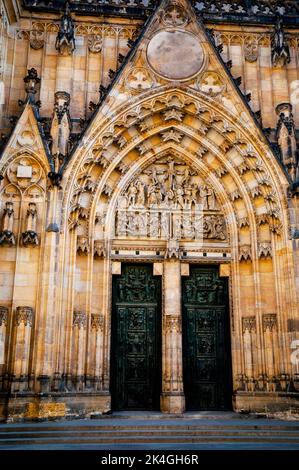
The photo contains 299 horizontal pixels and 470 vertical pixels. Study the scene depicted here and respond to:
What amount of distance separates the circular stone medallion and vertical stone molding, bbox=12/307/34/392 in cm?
714

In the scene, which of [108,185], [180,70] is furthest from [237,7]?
[108,185]

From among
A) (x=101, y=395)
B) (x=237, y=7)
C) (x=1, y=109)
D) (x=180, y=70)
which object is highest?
Result: (x=237, y=7)

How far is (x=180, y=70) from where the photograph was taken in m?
13.7

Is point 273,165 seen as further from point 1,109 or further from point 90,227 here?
point 1,109

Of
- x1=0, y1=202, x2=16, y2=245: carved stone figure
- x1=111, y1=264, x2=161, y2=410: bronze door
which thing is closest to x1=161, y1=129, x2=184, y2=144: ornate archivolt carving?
x1=111, y1=264, x2=161, y2=410: bronze door

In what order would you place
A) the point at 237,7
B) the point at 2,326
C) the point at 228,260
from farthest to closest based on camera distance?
1. the point at 237,7
2. the point at 228,260
3. the point at 2,326

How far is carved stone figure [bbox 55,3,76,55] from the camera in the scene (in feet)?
43.9

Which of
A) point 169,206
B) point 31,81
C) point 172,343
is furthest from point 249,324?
point 31,81

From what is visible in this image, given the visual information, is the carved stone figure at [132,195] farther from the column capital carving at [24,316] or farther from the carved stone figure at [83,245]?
the column capital carving at [24,316]

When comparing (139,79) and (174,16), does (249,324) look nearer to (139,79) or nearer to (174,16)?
(139,79)

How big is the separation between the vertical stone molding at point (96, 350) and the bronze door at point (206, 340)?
217 centimetres

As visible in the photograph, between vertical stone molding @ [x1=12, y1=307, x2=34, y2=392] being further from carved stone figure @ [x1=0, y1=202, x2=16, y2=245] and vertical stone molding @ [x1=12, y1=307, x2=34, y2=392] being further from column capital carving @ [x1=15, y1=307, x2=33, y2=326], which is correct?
carved stone figure @ [x1=0, y1=202, x2=16, y2=245]

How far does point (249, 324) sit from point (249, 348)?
579 millimetres

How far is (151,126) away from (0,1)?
15.7 ft
